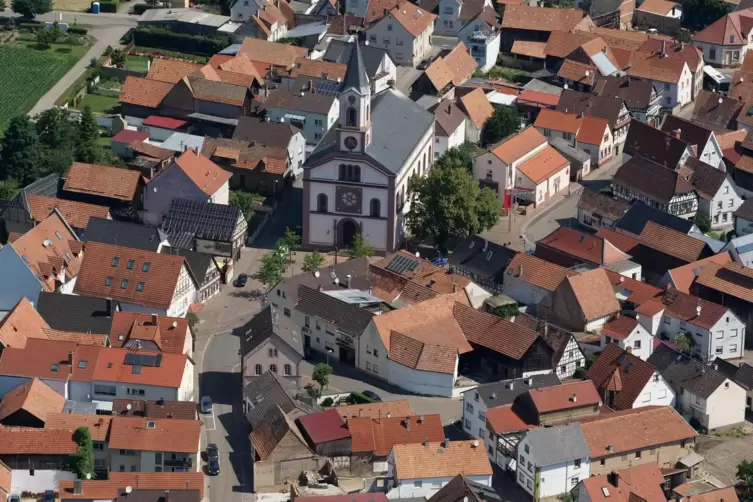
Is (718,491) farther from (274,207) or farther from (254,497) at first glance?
(274,207)

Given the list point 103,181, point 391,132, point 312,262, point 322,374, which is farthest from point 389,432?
point 103,181

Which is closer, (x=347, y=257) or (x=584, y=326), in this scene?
(x=584, y=326)

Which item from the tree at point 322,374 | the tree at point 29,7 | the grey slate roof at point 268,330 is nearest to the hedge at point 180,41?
the tree at point 29,7

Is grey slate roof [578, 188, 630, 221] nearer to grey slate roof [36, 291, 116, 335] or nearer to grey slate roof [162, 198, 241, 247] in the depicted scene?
grey slate roof [162, 198, 241, 247]

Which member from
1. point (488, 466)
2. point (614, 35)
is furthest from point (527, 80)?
point (488, 466)

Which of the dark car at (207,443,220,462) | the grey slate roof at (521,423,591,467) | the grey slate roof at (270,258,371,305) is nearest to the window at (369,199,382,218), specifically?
the grey slate roof at (270,258,371,305)

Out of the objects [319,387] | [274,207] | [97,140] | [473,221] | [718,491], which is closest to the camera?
[718,491]
